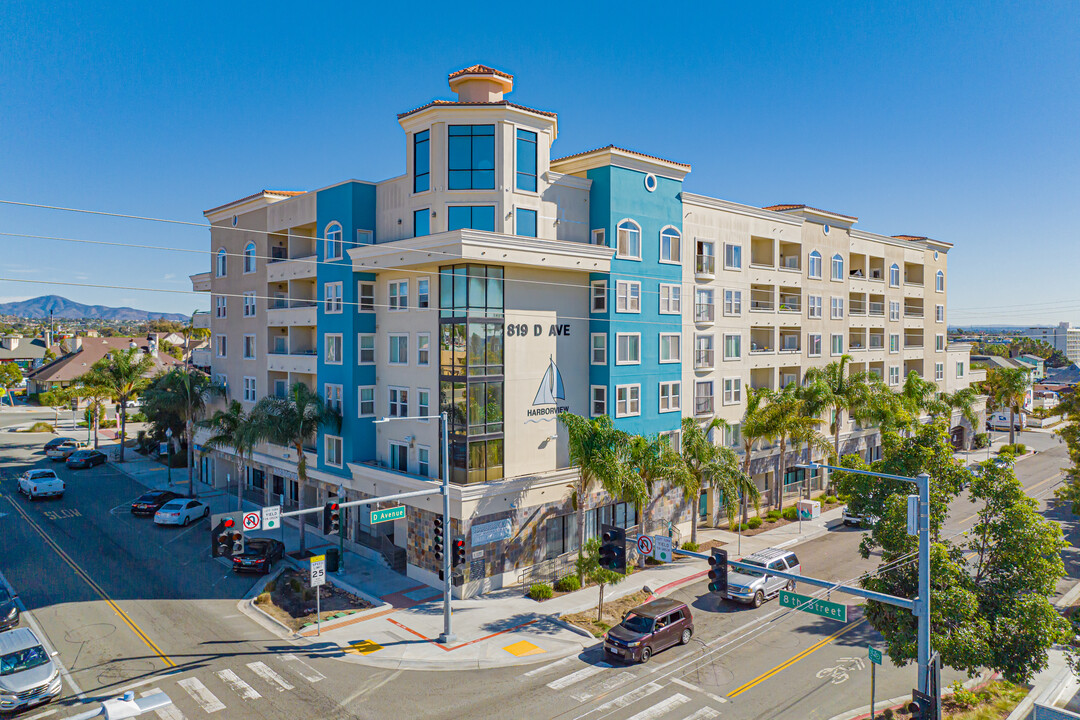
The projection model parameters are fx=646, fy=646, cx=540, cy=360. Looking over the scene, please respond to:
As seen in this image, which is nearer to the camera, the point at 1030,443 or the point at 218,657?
the point at 218,657

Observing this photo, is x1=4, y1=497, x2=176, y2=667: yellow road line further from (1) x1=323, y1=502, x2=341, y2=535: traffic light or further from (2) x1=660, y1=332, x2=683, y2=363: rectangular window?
(2) x1=660, y1=332, x2=683, y2=363: rectangular window

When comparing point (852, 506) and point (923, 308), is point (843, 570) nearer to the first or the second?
point (852, 506)

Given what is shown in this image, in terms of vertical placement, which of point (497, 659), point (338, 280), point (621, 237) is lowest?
point (497, 659)

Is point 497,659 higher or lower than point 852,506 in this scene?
lower

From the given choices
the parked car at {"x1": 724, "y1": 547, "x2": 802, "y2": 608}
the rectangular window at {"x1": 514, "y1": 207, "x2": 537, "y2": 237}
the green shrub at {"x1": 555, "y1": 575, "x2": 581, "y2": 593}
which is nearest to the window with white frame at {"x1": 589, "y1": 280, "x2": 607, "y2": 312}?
the rectangular window at {"x1": 514, "y1": 207, "x2": 537, "y2": 237}

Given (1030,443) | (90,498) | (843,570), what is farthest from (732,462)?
(1030,443)

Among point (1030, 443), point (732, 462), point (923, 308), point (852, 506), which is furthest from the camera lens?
point (1030, 443)

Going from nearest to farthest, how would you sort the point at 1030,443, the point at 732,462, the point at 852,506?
the point at 852,506, the point at 732,462, the point at 1030,443
